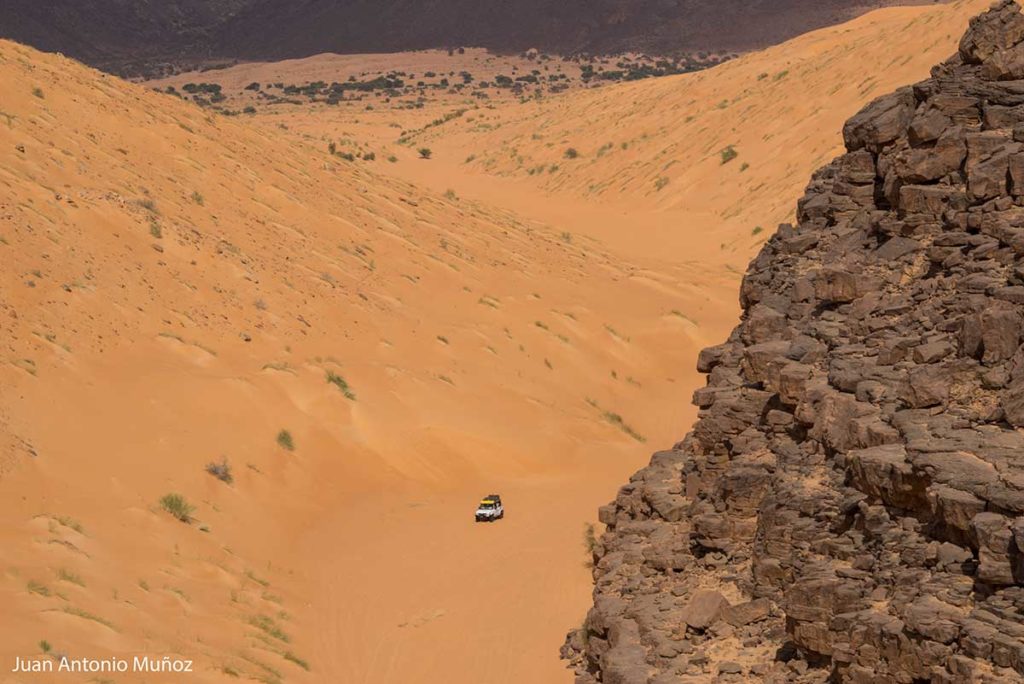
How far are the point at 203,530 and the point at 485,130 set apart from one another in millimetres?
77957

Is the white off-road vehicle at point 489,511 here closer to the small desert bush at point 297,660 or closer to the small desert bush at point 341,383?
the small desert bush at point 341,383

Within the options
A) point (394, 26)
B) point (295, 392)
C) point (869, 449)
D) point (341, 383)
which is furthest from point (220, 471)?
point (394, 26)

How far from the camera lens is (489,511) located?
1021 inches

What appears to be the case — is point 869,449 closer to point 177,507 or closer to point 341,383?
point 177,507

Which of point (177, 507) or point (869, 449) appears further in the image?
point (177, 507)

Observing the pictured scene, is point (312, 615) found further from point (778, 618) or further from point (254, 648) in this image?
point (778, 618)

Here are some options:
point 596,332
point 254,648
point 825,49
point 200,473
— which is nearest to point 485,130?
point 825,49

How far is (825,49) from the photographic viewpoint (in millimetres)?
80812

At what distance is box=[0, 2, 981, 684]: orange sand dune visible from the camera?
20.6 metres

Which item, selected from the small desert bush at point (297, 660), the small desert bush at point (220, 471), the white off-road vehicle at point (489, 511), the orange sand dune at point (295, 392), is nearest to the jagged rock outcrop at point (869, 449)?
the small desert bush at point (297, 660)

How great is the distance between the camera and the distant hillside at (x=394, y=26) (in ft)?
486

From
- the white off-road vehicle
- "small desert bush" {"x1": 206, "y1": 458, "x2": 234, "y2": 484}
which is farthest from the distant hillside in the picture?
"small desert bush" {"x1": 206, "y1": 458, "x2": 234, "y2": 484}

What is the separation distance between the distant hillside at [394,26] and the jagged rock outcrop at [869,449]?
5132 inches

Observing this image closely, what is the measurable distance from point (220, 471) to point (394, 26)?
480 feet
